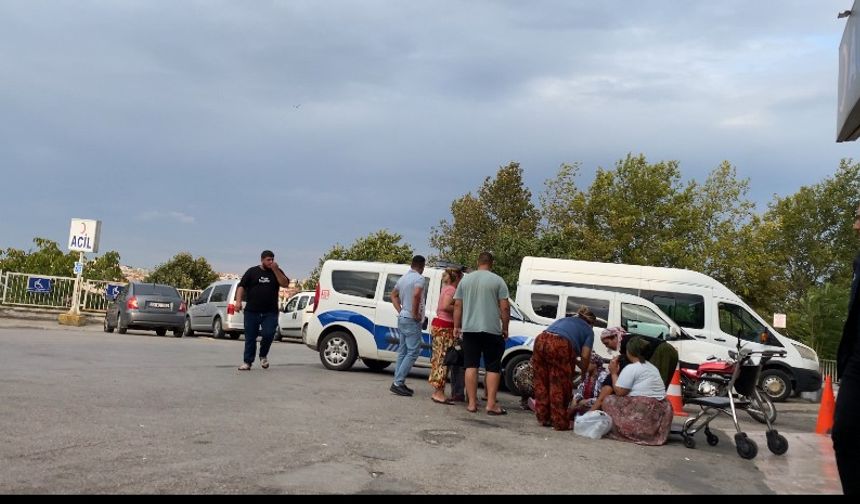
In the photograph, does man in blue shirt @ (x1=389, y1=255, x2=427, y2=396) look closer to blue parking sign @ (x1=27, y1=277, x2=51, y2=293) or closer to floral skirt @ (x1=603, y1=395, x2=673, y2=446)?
floral skirt @ (x1=603, y1=395, x2=673, y2=446)

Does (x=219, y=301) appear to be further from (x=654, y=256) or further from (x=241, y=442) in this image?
(x=654, y=256)

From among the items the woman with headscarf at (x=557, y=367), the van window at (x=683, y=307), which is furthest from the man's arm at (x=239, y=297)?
the van window at (x=683, y=307)

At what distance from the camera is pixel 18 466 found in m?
4.92

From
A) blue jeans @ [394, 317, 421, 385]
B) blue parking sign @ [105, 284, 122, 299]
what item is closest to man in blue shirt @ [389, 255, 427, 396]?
blue jeans @ [394, 317, 421, 385]

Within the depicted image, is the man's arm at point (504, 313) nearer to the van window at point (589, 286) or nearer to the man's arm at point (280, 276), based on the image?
the man's arm at point (280, 276)

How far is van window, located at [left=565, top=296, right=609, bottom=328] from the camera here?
14.2m

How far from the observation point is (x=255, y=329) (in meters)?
12.2

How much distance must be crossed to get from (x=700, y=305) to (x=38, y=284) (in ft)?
75.8

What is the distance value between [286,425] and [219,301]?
19.3 meters

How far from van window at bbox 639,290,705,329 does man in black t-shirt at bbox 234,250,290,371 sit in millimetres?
8282

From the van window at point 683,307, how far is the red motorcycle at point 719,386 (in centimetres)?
310

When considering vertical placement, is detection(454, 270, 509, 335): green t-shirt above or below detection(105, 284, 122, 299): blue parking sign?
below

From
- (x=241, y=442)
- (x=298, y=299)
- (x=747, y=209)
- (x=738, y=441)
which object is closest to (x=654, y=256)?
(x=747, y=209)

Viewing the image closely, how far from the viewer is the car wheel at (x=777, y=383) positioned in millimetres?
15250
